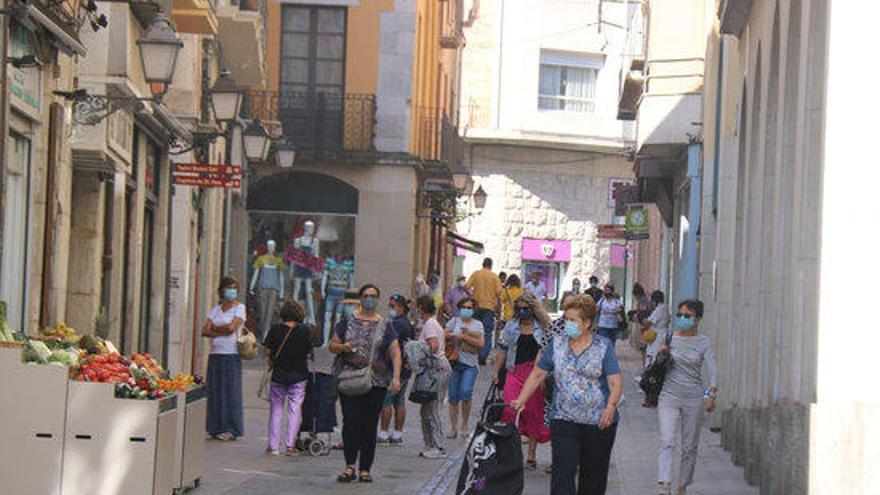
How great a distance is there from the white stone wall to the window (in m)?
1.64

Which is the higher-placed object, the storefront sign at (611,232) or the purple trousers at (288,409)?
the storefront sign at (611,232)

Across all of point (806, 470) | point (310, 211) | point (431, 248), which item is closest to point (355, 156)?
point (310, 211)

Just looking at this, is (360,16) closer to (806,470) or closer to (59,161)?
(59,161)

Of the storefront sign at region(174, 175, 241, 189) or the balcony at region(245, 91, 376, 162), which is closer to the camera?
the storefront sign at region(174, 175, 241, 189)

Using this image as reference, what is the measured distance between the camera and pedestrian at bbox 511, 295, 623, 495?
44.3 ft

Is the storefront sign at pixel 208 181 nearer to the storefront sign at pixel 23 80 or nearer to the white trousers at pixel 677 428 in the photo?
the storefront sign at pixel 23 80

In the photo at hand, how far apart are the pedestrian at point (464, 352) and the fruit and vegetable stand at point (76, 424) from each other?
8590mm

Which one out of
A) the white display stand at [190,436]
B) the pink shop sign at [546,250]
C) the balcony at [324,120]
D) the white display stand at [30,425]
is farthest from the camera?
the pink shop sign at [546,250]

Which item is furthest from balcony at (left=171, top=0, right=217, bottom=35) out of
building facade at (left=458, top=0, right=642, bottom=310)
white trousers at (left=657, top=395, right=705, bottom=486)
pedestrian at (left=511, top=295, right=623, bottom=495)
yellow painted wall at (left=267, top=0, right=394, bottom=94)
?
building facade at (left=458, top=0, right=642, bottom=310)

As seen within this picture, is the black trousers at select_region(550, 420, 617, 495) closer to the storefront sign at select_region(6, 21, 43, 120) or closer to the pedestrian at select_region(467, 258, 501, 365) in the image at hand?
the storefront sign at select_region(6, 21, 43, 120)

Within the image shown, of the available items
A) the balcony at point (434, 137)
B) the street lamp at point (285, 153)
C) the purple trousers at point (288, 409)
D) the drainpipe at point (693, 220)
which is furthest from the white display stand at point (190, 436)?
the balcony at point (434, 137)

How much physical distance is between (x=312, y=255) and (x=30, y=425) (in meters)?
26.0

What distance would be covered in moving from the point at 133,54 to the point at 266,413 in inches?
215

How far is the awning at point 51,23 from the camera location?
15.6m
